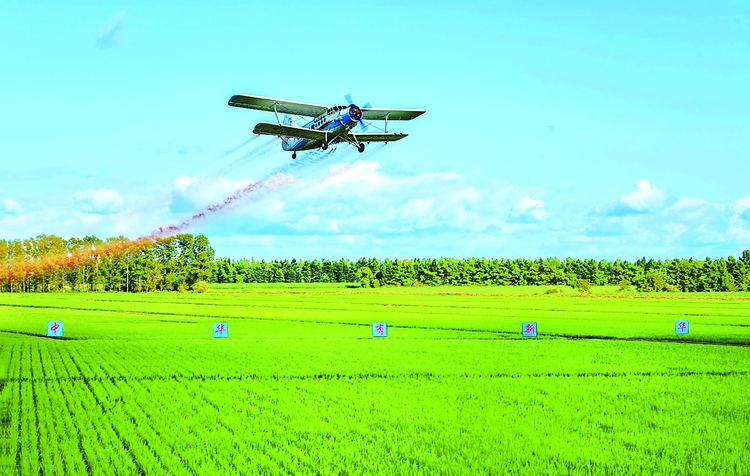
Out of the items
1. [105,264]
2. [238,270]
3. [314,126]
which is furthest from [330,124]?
[238,270]

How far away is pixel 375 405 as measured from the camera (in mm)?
20391

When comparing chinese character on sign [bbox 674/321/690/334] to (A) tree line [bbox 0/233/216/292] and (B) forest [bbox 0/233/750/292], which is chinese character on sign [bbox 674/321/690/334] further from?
(A) tree line [bbox 0/233/216/292]

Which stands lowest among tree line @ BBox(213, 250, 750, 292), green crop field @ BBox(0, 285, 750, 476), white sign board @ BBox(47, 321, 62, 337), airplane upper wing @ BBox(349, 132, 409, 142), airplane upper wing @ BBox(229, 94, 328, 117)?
green crop field @ BBox(0, 285, 750, 476)

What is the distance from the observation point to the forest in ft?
442

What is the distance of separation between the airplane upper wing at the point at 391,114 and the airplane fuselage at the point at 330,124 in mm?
4869

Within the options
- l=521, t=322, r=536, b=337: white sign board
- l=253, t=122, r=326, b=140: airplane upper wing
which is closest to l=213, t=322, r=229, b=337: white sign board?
l=253, t=122, r=326, b=140: airplane upper wing

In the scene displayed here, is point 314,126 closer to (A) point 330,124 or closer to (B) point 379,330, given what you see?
(A) point 330,124

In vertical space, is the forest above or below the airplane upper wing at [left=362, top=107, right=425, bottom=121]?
Result: below

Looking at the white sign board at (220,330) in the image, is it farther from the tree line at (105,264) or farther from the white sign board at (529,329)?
the tree line at (105,264)

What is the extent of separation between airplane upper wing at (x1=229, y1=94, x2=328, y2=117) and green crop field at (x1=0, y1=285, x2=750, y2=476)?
45.1ft

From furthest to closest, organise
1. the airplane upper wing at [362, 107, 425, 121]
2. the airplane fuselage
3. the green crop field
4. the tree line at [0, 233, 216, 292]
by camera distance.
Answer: the tree line at [0, 233, 216, 292] < the airplane upper wing at [362, 107, 425, 121] < the airplane fuselage < the green crop field

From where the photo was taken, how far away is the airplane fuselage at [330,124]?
133 ft

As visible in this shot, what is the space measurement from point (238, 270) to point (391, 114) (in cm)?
12583

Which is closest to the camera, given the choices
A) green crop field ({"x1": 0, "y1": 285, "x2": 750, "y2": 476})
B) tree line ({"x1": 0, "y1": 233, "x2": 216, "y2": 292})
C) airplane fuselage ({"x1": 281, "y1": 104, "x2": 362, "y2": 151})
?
green crop field ({"x1": 0, "y1": 285, "x2": 750, "y2": 476})
